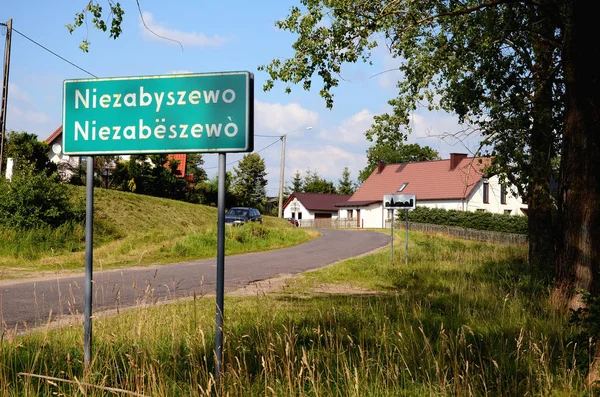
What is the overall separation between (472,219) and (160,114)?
157 ft

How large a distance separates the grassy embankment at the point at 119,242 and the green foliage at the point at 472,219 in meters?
21.1

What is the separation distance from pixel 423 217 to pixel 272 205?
45.0m

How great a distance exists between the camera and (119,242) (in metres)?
22.6

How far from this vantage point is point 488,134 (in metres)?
12.5

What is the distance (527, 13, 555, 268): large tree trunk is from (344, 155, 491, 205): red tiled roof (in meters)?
40.1

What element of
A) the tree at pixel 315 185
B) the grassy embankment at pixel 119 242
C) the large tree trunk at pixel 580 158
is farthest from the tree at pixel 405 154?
the large tree trunk at pixel 580 158

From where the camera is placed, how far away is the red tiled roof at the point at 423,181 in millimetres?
58531

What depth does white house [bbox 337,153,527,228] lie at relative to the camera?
190 ft

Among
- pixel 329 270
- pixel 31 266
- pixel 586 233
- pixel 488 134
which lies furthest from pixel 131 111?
pixel 31 266

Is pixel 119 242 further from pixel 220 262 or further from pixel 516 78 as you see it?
pixel 220 262

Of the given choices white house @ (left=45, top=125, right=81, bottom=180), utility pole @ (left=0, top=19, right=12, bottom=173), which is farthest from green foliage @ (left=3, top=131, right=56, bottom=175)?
utility pole @ (left=0, top=19, right=12, bottom=173)

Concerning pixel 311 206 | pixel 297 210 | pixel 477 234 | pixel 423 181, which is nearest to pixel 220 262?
pixel 477 234

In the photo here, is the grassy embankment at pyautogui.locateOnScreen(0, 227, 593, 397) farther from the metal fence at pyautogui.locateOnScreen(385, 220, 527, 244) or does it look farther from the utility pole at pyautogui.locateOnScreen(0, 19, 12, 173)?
the metal fence at pyautogui.locateOnScreen(385, 220, 527, 244)

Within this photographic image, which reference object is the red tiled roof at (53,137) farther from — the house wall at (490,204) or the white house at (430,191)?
the house wall at (490,204)
